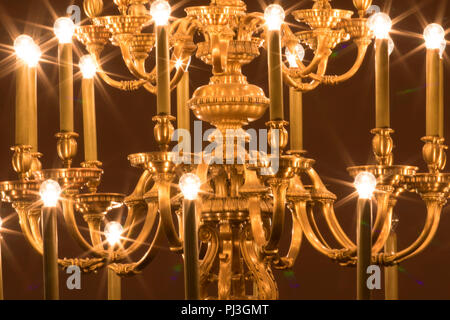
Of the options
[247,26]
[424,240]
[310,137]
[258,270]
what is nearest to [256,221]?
[258,270]

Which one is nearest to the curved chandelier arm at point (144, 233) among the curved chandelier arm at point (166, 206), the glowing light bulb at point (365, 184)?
the curved chandelier arm at point (166, 206)

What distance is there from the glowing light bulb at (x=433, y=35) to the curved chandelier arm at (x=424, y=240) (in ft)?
1.13

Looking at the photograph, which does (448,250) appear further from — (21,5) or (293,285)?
(21,5)

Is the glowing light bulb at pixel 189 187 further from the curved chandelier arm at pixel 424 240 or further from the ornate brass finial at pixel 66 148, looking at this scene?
the curved chandelier arm at pixel 424 240

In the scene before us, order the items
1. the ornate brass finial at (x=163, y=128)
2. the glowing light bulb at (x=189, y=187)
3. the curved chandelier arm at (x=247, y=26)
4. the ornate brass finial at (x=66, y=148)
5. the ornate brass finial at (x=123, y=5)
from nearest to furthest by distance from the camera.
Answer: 1. the glowing light bulb at (x=189, y=187)
2. the ornate brass finial at (x=163, y=128)
3. the ornate brass finial at (x=66, y=148)
4. the curved chandelier arm at (x=247, y=26)
5. the ornate brass finial at (x=123, y=5)

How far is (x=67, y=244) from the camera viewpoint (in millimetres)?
3848

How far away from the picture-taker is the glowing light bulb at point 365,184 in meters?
2.11

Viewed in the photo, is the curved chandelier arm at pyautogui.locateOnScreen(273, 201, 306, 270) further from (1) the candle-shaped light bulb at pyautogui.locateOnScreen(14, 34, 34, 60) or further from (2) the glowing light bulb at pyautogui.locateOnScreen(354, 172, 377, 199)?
(1) the candle-shaped light bulb at pyautogui.locateOnScreen(14, 34, 34, 60)

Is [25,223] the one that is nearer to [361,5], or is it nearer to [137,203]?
[137,203]

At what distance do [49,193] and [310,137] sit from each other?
6.42 ft

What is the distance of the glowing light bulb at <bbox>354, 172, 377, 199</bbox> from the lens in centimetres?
211

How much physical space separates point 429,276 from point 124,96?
4.09 feet

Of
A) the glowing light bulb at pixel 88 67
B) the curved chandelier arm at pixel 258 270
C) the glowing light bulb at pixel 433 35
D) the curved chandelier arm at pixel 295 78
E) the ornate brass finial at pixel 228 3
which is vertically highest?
the ornate brass finial at pixel 228 3
